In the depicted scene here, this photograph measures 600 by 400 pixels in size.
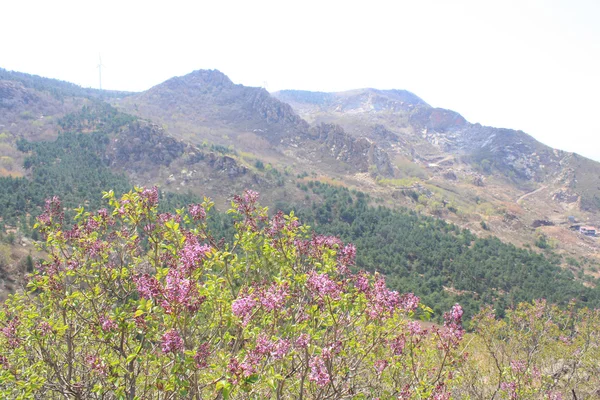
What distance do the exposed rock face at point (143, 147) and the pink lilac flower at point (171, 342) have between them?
127 meters

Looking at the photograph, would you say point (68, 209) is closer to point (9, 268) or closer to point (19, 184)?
point (19, 184)

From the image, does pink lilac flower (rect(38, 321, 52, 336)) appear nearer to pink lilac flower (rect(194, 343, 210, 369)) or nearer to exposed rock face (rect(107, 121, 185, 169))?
pink lilac flower (rect(194, 343, 210, 369))

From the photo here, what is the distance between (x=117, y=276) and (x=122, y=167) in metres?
128

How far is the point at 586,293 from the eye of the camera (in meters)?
70.4

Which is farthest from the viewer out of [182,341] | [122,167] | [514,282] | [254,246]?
[122,167]

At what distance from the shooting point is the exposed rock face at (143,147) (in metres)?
122

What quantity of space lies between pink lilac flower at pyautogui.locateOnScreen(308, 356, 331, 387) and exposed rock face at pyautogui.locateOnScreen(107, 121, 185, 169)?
127202 millimetres

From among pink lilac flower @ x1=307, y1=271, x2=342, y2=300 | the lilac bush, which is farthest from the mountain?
pink lilac flower @ x1=307, y1=271, x2=342, y2=300

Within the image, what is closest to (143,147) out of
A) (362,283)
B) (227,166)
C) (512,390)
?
(227,166)

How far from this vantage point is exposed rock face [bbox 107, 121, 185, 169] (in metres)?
122

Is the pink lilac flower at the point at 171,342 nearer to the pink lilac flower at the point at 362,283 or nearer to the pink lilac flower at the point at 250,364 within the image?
the pink lilac flower at the point at 250,364

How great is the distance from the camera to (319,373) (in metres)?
5.36

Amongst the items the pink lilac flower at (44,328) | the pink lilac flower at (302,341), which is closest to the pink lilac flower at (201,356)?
the pink lilac flower at (302,341)

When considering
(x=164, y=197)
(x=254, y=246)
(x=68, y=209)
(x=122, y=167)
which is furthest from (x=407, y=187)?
(x=254, y=246)
